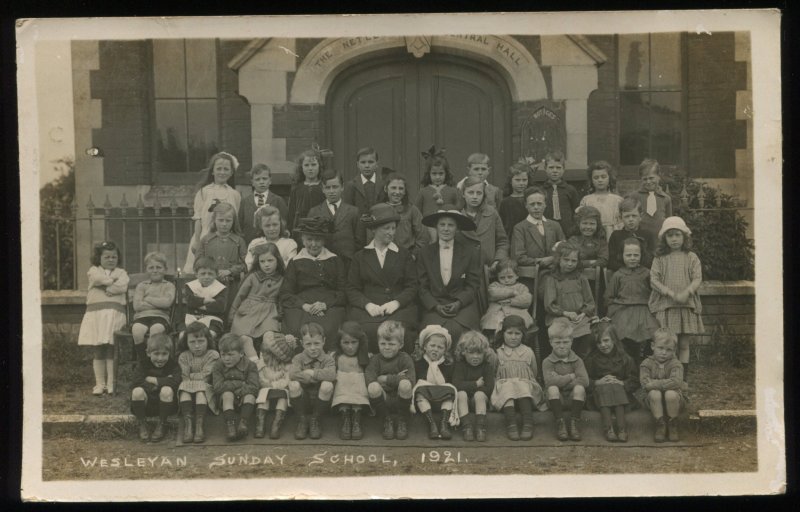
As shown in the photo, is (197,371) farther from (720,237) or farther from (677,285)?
(720,237)

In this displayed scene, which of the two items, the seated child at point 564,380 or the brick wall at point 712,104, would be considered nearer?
the seated child at point 564,380

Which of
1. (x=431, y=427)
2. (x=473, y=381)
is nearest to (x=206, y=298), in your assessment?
(x=431, y=427)

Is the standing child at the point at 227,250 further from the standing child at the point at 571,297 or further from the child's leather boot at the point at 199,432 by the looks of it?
the standing child at the point at 571,297

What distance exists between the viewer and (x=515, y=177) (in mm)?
8148

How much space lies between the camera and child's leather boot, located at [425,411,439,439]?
7.77m

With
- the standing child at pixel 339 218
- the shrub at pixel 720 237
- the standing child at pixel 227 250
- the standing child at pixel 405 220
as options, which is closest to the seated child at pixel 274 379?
the standing child at pixel 227 250

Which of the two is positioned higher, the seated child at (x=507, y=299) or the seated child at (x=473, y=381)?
the seated child at (x=507, y=299)

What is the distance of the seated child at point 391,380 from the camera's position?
7770mm

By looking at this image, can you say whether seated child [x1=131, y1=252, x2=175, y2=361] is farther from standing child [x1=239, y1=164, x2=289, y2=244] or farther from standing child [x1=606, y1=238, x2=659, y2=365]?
standing child [x1=606, y1=238, x2=659, y2=365]

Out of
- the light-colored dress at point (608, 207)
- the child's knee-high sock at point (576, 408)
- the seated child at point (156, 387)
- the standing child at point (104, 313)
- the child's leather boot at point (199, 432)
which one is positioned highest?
the light-colored dress at point (608, 207)

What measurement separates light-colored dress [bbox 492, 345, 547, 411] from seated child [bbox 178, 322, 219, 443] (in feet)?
6.78

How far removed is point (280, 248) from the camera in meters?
8.02

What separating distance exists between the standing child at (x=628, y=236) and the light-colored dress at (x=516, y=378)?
37.3 inches

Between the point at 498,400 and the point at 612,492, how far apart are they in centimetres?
107
